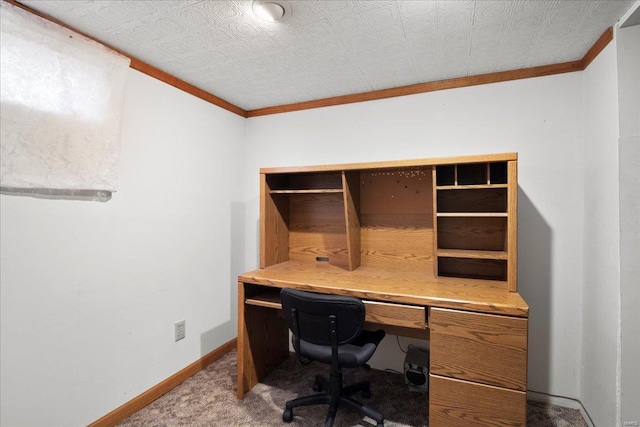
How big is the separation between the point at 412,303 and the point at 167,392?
5.67 ft

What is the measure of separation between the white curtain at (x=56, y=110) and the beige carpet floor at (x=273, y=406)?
4.45ft

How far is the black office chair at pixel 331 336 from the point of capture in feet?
4.93

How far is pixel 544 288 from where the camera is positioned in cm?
194

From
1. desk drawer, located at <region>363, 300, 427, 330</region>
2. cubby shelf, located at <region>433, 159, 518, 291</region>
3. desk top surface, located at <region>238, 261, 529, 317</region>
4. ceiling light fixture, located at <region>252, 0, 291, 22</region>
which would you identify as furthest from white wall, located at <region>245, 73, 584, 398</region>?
ceiling light fixture, located at <region>252, 0, 291, 22</region>

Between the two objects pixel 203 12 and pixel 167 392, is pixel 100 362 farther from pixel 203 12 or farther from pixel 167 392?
pixel 203 12

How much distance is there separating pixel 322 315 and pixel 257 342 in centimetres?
87

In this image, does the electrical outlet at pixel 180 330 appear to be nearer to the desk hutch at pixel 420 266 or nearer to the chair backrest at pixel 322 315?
the desk hutch at pixel 420 266

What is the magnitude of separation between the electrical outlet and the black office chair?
0.91 meters

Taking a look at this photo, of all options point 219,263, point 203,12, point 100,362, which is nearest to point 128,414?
point 100,362

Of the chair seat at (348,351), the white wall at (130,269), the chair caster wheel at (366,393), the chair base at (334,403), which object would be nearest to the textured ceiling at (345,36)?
the white wall at (130,269)

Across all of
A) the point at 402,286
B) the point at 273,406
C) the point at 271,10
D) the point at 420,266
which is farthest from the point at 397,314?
the point at 271,10

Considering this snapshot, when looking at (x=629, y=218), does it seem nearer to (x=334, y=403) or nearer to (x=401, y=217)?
(x=401, y=217)

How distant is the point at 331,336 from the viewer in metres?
1.54

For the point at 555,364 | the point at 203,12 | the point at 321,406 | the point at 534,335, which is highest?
the point at 203,12
